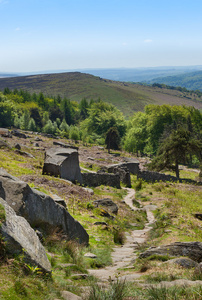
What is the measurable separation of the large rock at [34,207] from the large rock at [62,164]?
989cm

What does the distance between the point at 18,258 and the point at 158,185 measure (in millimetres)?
26669

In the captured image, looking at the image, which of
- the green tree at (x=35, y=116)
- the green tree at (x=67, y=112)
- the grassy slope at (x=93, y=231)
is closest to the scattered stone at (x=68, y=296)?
the grassy slope at (x=93, y=231)

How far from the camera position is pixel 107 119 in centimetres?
8481

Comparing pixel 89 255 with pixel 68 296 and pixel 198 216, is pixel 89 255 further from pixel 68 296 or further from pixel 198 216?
pixel 198 216

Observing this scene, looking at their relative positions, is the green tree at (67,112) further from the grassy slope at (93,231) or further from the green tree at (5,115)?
the grassy slope at (93,231)

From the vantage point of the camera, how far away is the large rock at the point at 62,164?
20656 millimetres

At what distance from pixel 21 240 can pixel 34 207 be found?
9.50 feet

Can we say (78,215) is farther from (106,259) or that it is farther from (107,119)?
(107,119)

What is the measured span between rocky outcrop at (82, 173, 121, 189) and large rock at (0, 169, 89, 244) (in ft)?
48.3

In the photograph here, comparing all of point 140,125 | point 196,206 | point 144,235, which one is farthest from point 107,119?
point 144,235

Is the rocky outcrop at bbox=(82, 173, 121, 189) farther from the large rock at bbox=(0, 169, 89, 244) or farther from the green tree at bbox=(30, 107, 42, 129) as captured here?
the green tree at bbox=(30, 107, 42, 129)

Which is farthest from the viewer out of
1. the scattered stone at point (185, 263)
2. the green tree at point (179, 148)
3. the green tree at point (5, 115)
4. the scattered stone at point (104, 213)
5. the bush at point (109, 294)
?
the green tree at point (5, 115)

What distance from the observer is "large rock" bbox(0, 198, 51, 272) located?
571 centimetres

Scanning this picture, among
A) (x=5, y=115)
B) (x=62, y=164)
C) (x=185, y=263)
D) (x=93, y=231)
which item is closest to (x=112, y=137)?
(x=5, y=115)
